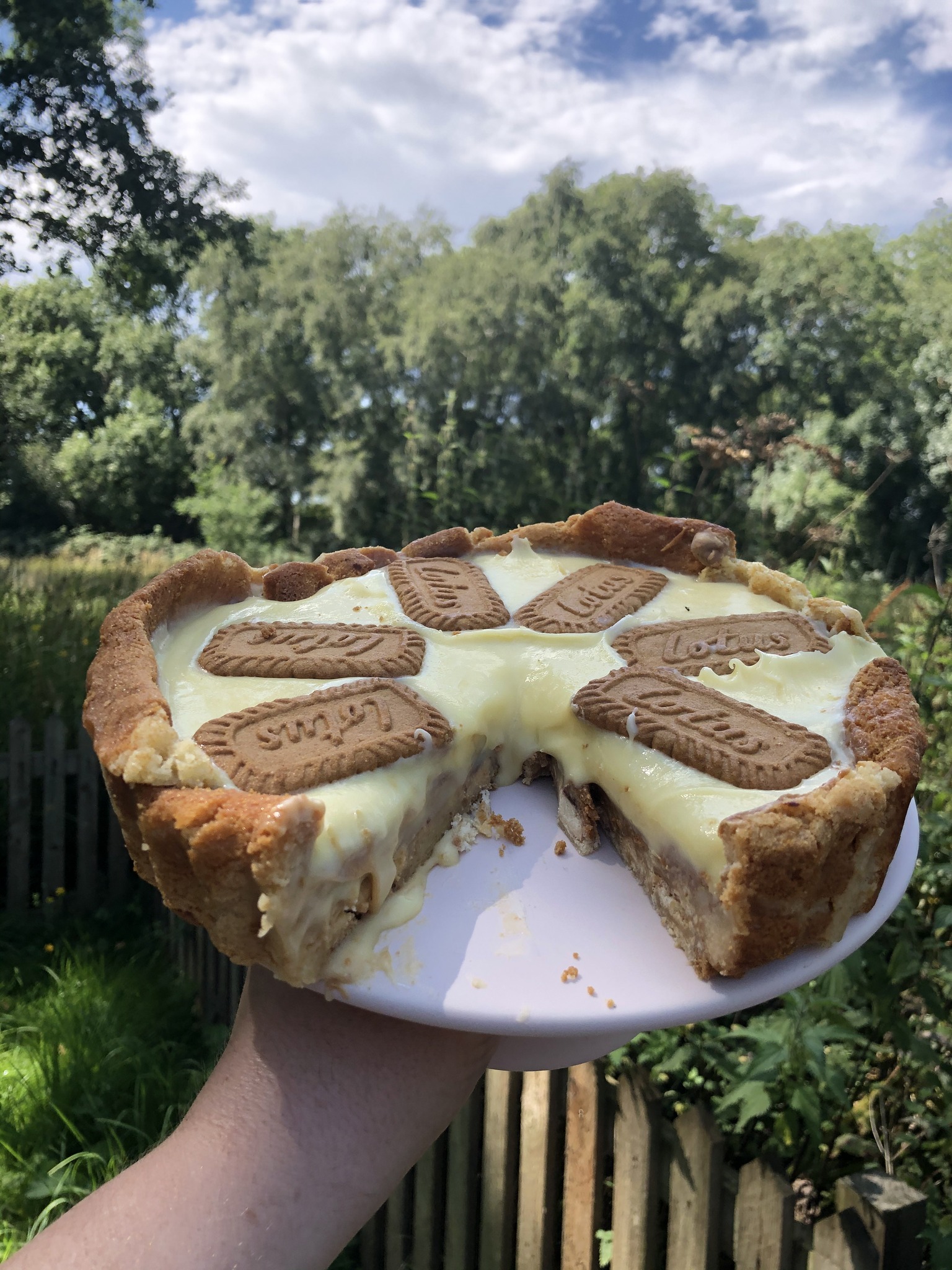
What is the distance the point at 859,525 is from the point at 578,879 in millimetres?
22681

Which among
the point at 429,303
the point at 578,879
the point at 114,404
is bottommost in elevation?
the point at 578,879

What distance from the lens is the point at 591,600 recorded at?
8.87 feet

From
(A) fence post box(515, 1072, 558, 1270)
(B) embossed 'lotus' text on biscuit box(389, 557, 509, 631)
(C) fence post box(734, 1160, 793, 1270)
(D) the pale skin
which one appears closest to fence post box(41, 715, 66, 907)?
(B) embossed 'lotus' text on biscuit box(389, 557, 509, 631)

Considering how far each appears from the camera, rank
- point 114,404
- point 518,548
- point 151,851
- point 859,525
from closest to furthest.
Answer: point 151,851, point 518,548, point 114,404, point 859,525

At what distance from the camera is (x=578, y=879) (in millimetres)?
1834

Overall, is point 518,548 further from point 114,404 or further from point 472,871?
point 114,404

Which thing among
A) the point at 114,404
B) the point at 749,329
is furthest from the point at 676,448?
the point at 114,404

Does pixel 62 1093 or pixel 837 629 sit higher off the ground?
pixel 837 629

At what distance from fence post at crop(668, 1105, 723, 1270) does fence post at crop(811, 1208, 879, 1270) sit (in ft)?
0.98

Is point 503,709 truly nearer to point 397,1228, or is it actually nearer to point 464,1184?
point 464,1184

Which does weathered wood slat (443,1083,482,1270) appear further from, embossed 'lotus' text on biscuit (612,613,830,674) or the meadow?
embossed 'lotus' text on biscuit (612,613,830,674)

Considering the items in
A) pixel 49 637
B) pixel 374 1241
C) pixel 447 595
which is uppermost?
pixel 447 595

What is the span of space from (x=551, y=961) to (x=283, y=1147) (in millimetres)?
590

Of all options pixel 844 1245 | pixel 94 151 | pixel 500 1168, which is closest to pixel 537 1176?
pixel 500 1168
